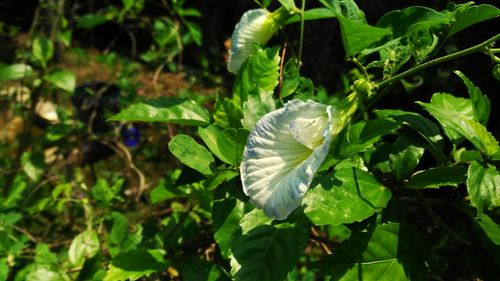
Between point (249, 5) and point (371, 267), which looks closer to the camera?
point (371, 267)

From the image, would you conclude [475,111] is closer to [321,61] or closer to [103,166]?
[103,166]

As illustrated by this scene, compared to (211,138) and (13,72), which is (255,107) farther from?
(13,72)

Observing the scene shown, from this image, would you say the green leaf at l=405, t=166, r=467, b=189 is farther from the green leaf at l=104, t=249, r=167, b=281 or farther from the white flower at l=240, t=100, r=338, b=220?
the green leaf at l=104, t=249, r=167, b=281

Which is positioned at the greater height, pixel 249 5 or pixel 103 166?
pixel 249 5

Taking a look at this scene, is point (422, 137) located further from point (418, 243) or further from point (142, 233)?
point (142, 233)

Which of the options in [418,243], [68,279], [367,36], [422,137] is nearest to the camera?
[367,36]

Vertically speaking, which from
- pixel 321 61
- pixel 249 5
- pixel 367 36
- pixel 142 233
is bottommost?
pixel 321 61

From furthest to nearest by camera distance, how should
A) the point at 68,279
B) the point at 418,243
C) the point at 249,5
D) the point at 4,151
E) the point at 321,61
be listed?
the point at 249,5
the point at 321,61
the point at 4,151
the point at 68,279
the point at 418,243

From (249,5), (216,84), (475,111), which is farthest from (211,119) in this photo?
(249,5)
